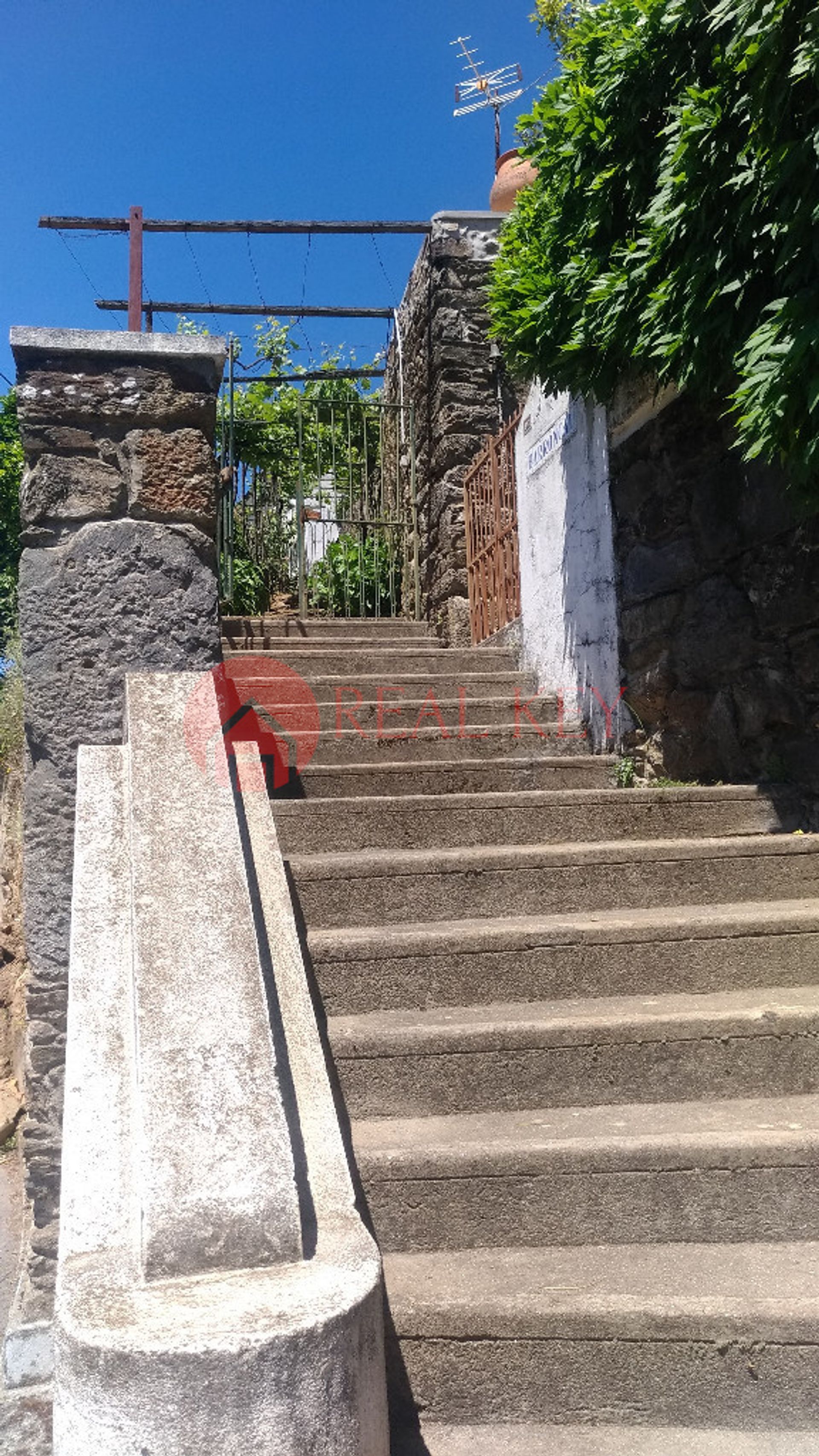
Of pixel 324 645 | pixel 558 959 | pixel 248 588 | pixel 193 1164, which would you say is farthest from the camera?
pixel 248 588

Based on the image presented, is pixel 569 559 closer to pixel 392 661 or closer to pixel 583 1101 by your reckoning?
pixel 392 661

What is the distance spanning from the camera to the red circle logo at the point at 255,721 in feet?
6.91

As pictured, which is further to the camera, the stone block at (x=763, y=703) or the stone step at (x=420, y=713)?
the stone step at (x=420, y=713)

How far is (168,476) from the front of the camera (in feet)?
8.93

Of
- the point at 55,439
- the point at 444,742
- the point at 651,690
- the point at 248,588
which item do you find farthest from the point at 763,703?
the point at 248,588

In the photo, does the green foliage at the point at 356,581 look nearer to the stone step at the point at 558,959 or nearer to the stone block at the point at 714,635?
the stone block at the point at 714,635

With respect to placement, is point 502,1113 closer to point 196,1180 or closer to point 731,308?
point 196,1180

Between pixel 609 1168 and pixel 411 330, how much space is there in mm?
7211

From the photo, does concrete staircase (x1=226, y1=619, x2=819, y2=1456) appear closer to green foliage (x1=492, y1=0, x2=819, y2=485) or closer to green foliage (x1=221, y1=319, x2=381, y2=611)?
green foliage (x1=492, y1=0, x2=819, y2=485)

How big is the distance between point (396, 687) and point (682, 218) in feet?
8.12

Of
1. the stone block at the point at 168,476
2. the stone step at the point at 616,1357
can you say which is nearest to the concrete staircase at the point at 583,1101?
the stone step at the point at 616,1357

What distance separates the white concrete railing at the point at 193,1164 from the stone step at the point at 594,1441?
17.3 inches

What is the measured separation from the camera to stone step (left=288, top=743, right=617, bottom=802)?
4000mm

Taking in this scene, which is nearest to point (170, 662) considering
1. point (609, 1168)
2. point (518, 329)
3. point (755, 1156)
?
point (609, 1168)
